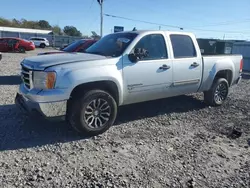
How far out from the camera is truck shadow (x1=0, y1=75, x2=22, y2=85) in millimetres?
8896

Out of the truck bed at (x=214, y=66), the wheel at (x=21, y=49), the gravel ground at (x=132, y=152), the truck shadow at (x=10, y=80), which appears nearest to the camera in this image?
the gravel ground at (x=132, y=152)

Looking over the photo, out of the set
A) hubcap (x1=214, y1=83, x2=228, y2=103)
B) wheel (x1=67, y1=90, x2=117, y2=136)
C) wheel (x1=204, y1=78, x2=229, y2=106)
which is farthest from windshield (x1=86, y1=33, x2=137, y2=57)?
hubcap (x1=214, y1=83, x2=228, y2=103)

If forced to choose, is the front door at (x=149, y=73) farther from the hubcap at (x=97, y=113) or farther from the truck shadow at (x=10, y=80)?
the truck shadow at (x=10, y=80)

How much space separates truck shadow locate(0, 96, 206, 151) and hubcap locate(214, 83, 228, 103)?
1.84 feet

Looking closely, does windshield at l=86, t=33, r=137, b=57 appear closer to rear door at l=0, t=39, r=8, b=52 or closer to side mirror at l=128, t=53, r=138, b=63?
side mirror at l=128, t=53, r=138, b=63

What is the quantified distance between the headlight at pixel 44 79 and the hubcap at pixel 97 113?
0.75 metres

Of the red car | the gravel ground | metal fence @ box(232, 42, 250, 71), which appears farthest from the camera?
the red car

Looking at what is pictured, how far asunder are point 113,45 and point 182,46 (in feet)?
5.45

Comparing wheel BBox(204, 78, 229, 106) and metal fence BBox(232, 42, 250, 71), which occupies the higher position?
metal fence BBox(232, 42, 250, 71)

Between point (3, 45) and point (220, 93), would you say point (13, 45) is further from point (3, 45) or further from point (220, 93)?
point (220, 93)

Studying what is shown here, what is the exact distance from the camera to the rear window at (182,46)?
5578 millimetres

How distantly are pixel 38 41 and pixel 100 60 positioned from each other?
36626 mm

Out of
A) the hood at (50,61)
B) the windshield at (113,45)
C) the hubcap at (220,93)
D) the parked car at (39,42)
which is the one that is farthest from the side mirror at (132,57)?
the parked car at (39,42)

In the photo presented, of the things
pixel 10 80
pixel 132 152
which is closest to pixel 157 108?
pixel 132 152
